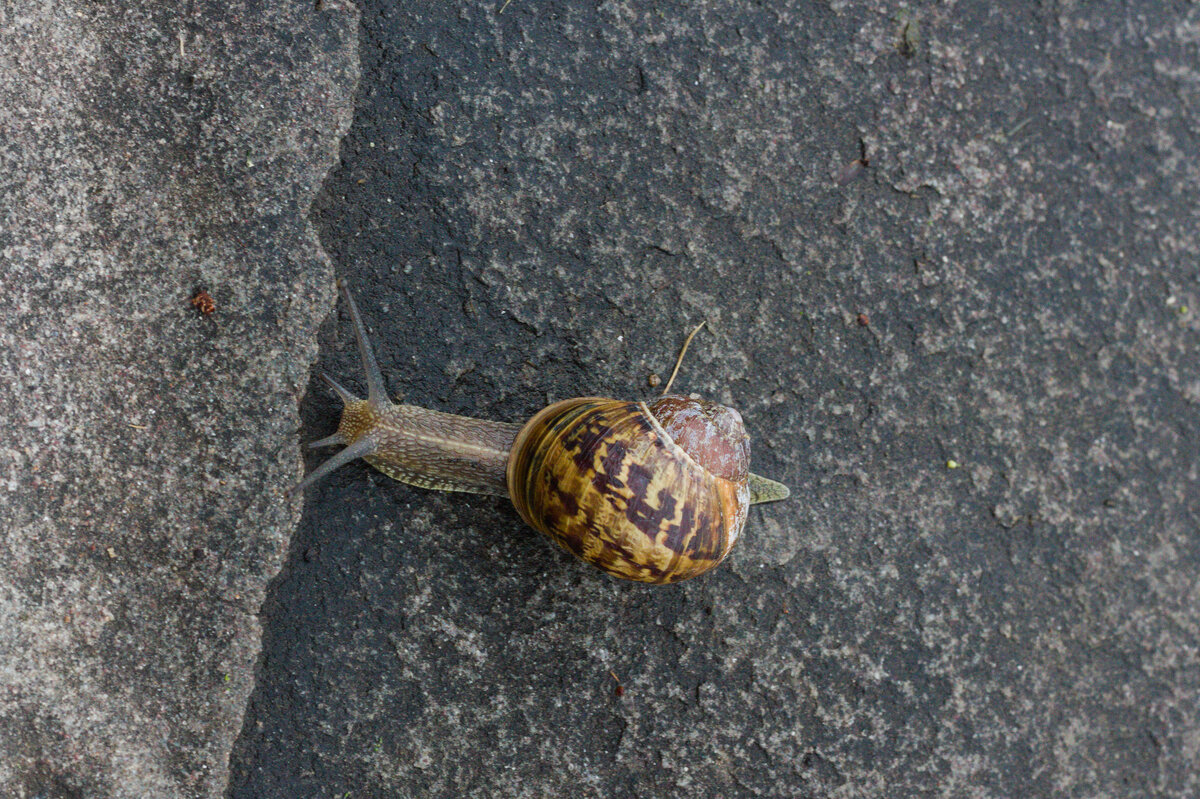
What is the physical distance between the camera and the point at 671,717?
1.78 m

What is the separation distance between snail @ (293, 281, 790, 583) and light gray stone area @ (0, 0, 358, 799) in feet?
0.57

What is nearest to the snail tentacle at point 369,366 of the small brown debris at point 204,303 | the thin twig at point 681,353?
the small brown debris at point 204,303

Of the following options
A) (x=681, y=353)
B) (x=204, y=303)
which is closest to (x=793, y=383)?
(x=681, y=353)

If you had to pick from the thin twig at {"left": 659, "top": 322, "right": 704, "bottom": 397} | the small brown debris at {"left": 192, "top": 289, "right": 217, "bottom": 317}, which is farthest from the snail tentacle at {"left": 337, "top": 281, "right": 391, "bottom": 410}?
the thin twig at {"left": 659, "top": 322, "right": 704, "bottom": 397}

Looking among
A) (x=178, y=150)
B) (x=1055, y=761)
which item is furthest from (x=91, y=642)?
(x=1055, y=761)

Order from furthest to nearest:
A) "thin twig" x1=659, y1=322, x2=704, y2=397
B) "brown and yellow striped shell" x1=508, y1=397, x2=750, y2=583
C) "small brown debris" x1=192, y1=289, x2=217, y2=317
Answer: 1. "thin twig" x1=659, y1=322, x2=704, y2=397
2. "small brown debris" x1=192, y1=289, x2=217, y2=317
3. "brown and yellow striped shell" x1=508, y1=397, x2=750, y2=583

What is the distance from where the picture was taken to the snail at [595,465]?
150 cm

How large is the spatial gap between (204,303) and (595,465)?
0.87 meters

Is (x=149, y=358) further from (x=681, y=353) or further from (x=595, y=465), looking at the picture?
(x=681, y=353)

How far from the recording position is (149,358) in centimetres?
164

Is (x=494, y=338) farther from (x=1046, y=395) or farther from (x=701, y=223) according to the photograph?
(x=1046, y=395)

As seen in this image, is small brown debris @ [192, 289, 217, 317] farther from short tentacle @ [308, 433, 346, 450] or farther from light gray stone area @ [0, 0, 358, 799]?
short tentacle @ [308, 433, 346, 450]

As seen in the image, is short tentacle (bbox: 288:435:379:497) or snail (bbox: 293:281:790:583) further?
short tentacle (bbox: 288:435:379:497)

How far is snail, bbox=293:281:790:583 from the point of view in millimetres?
1500
